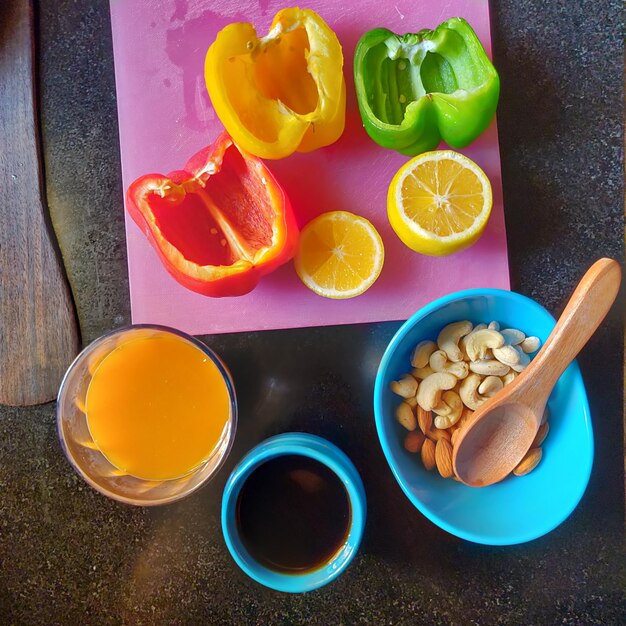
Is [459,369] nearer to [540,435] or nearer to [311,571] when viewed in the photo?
[540,435]

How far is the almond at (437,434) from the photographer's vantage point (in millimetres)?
855

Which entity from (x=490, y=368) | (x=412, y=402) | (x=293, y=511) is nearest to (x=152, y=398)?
(x=293, y=511)

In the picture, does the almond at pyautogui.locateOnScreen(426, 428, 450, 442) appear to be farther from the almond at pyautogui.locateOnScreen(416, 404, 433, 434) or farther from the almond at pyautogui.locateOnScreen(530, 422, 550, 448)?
the almond at pyautogui.locateOnScreen(530, 422, 550, 448)

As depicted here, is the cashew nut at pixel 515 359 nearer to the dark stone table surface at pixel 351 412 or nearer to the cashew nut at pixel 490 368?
the cashew nut at pixel 490 368

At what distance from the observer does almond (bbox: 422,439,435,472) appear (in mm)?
857

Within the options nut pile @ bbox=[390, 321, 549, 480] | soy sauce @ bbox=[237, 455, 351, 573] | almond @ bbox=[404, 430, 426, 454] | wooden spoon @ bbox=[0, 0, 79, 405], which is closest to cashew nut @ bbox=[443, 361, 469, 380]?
nut pile @ bbox=[390, 321, 549, 480]

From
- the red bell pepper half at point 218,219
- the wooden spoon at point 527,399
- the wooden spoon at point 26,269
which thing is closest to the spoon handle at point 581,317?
the wooden spoon at point 527,399

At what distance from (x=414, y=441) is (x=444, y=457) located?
5cm

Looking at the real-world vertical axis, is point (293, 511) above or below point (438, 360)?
below

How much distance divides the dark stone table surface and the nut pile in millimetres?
88

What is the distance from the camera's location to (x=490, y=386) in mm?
842

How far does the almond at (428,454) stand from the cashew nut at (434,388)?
5cm

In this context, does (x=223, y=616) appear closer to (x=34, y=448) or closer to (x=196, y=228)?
(x=34, y=448)

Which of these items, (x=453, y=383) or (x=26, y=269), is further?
(x=26, y=269)
